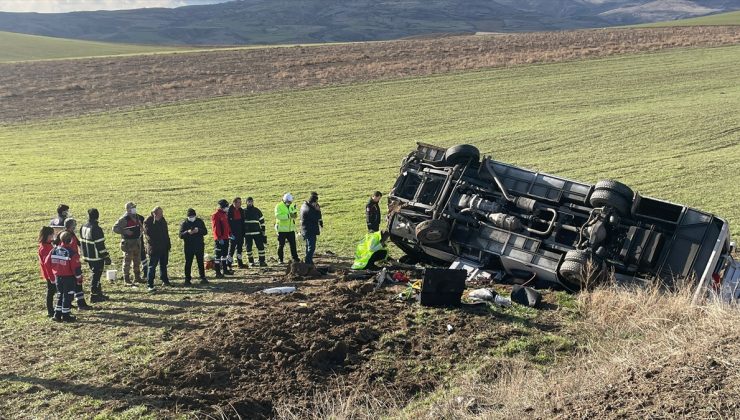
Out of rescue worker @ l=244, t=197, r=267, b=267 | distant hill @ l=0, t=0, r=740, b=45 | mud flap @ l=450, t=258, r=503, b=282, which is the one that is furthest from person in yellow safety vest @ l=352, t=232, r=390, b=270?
distant hill @ l=0, t=0, r=740, b=45

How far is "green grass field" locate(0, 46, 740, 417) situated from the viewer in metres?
12.1

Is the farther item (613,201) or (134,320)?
(613,201)

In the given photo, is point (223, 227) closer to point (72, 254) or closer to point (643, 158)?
point (72, 254)

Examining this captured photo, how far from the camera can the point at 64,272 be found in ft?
37.2

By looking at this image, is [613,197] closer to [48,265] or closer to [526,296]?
[526,296]

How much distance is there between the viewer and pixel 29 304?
1246 centimetres

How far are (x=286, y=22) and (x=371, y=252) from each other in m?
158

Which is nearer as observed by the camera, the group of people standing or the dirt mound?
the dirt mound

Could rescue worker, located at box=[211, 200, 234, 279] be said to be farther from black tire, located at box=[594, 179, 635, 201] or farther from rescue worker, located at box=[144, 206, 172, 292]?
black tire, located at box=[594, 179, 635, 201]

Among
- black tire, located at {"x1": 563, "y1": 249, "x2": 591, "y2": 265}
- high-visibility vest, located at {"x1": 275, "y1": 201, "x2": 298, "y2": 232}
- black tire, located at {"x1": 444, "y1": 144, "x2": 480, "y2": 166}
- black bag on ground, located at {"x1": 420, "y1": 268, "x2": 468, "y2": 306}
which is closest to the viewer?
black bag on ground, located at {"x1": 420, "y1": 268, "x2": 468, "y2": 306}

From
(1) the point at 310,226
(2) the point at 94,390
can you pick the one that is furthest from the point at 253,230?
(2) the point at 94,390

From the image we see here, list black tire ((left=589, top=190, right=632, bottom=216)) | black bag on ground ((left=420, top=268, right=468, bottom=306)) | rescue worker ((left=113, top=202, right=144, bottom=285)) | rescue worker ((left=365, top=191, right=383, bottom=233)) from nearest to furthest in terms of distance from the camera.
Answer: black bag on ground ((left=420, top=268, right=468, bottom=306))
black tire ((left=589, top=190, right=632, bottom=216))
rescue worker ((left=113, top=202, right=144, bottom=285))
rescue worker ((left=365, top=191, right=383, bottom=233))

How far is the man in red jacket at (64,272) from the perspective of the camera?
1123cm

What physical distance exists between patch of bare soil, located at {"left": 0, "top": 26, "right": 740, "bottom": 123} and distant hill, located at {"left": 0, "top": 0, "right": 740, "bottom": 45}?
68.4 m
